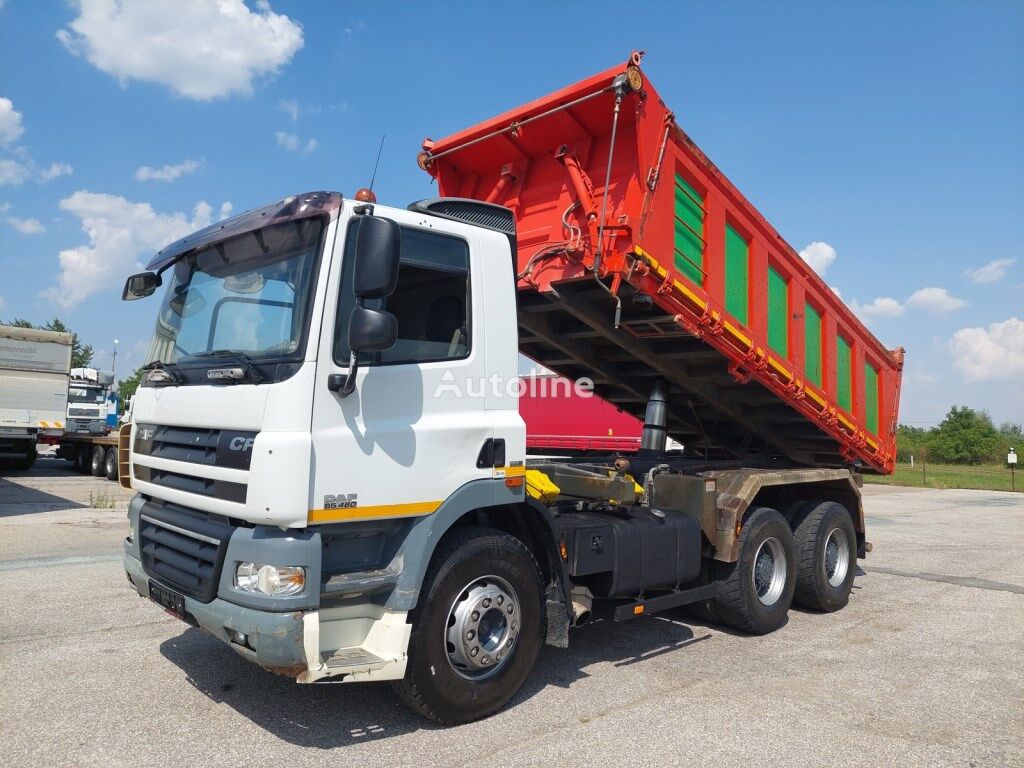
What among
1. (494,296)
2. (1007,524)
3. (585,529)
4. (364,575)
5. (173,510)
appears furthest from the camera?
A: (1007,524)

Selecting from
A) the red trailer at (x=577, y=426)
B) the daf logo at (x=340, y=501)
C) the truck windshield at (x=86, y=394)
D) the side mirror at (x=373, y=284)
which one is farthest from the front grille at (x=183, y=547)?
the truck windshield at (x=86, y=394)

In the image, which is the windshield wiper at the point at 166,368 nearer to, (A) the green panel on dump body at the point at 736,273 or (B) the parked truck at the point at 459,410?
(B) the parked truck at the point at 459,410

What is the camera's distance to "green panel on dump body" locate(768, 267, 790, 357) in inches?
255

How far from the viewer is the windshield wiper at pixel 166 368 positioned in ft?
13.6

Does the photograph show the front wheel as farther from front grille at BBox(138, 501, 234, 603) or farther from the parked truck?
front grille at BBox(138, 501, 234, 603)

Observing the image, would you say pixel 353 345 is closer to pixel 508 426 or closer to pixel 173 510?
pixel 508 426

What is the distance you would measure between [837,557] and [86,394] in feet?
69.4

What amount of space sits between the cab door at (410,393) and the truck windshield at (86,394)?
21109mm

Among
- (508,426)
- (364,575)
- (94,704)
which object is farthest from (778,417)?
(94,704)

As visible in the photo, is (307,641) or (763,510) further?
(763,510)

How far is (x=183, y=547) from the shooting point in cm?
386

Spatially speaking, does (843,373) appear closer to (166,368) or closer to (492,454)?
(492,454)

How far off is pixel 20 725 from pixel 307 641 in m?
1.73

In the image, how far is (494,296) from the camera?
4.36 metres
